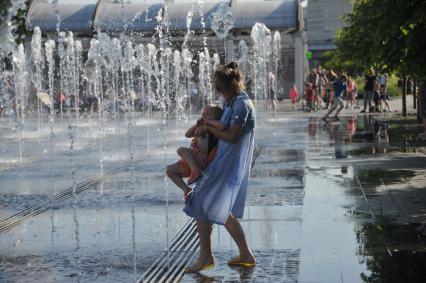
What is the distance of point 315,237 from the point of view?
805 cm

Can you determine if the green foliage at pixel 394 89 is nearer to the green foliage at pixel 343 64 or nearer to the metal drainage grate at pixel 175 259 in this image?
the green foliage at pixel 343 64

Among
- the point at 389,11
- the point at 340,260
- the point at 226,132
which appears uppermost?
the point at 389,11

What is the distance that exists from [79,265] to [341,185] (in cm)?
510

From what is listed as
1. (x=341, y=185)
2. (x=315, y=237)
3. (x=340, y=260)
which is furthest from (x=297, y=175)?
(x=340, y=260)

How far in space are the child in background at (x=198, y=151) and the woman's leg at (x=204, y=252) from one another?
258mm

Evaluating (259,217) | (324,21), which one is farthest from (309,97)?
(324,21)

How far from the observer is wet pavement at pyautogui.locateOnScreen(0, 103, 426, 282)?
6.94m

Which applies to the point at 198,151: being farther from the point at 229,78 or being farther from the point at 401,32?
the point at 401,32

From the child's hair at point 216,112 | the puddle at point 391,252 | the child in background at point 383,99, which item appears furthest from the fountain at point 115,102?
the child in background at point 383,99

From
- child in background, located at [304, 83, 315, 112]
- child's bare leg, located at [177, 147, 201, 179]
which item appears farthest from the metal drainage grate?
child in background, located at [304, 83, 315, 112]

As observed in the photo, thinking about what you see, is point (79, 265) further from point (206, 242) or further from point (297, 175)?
point (297, 175)

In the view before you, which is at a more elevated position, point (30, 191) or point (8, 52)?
point (8, 52)

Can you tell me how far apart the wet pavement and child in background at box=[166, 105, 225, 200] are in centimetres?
74

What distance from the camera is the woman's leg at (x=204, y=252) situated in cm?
690
